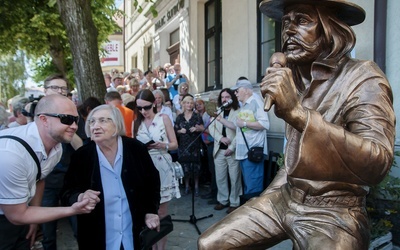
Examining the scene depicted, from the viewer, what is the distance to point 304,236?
1571 millimetres

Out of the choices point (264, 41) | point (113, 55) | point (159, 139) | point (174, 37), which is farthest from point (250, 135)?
point (113, 55)

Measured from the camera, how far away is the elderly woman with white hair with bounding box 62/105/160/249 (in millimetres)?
2918

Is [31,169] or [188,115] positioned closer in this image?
[31,169]

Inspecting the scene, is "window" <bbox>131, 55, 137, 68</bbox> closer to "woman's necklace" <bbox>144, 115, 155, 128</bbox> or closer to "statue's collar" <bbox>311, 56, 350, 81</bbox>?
"woman's necklace" <bbox>144, 115, 155, 128</bbox>

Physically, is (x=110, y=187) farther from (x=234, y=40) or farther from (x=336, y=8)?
(x=234, y=40)

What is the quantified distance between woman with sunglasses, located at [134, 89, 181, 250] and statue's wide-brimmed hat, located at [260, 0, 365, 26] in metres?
2.58

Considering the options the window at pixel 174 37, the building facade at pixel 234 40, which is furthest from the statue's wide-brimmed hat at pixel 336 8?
the window at pixel 174 37

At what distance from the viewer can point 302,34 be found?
1.71 meters

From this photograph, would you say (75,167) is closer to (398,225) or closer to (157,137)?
(157,137)

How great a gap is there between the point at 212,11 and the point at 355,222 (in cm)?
908

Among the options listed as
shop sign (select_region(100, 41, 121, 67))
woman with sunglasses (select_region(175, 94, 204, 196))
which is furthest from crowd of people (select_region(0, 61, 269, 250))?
shop sign (select_region(100, 41, 121, 67))

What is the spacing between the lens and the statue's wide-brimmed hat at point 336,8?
168 centimetres

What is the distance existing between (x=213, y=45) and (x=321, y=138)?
8.77 m

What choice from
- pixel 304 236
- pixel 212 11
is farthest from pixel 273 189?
pixel 212 11
